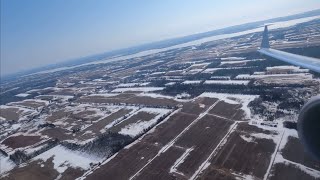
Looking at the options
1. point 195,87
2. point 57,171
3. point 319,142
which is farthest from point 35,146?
point 319,142

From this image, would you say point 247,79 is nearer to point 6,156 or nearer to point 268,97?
point 268,97

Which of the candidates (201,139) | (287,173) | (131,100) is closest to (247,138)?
(201,139)

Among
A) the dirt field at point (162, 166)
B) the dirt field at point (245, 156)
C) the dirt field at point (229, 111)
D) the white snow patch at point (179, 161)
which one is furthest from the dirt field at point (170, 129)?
the dirt field at point (245, 156)

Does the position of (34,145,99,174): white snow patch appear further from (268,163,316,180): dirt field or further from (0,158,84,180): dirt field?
(268,163,316,180): dirt field

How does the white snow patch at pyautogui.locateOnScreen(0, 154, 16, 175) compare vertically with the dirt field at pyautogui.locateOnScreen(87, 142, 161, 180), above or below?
below

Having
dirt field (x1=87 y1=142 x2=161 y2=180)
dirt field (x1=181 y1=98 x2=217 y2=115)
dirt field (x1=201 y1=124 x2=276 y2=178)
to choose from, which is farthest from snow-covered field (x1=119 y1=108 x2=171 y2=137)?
dirt field (x1=201 y1=124 x2=276 y2=178)

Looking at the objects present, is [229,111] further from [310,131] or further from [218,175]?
[310,131]

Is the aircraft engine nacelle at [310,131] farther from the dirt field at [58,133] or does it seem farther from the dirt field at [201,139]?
the dirt field at [58,133]
